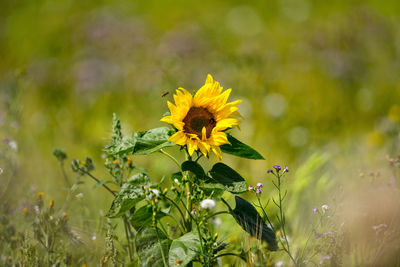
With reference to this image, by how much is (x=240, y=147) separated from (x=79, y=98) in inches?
136

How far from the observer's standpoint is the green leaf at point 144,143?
132cm

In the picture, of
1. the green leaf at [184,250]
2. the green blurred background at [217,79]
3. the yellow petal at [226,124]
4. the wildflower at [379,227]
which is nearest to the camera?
the green leaf at [184,250]

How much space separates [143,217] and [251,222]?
1.03 ft

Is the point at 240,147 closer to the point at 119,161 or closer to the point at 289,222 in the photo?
the point at 119,161

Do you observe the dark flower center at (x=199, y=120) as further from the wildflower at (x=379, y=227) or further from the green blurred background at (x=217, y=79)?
the green blurred background at (x=217, y=79)

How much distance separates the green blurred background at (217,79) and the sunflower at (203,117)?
3.26 feet

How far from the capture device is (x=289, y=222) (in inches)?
77.9

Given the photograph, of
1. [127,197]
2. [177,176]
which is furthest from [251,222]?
[127,197]

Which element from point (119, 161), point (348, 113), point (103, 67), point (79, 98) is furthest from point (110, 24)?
point (119, 161)

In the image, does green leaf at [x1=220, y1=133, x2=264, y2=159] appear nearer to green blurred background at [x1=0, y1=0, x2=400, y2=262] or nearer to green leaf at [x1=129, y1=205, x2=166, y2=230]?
green leaf at [x1=129, y1=205, x2=166, y2=230]

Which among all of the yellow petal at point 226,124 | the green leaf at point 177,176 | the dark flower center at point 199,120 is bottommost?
the green leaf at point 177,176

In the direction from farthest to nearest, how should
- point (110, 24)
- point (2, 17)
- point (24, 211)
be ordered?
1. point (2, 17)
2. point (110, 24)
3. point (24, 211)

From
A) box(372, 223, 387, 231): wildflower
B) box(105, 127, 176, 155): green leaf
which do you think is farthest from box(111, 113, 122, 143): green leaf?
box(372, 223, 387, 231): wildflower

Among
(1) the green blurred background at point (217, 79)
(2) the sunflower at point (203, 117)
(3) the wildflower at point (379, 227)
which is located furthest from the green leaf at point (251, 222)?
(1) the green blurred background at point (217, 79)
